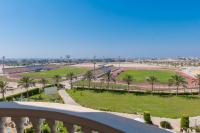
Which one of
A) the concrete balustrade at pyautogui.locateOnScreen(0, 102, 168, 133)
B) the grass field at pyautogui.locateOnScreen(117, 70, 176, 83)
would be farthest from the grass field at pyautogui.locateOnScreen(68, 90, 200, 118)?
the concrete balustrade at pyautogui.locateOnScreen(0, 102, 168, 133)

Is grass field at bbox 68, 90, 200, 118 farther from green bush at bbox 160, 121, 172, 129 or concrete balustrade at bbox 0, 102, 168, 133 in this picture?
concrete balustrade at bbox 0, 102, 168, 133

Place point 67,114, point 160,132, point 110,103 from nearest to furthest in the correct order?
point 160,132, point 67,114, point 110,103

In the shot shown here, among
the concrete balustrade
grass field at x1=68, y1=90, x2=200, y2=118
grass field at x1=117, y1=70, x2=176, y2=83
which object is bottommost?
grass field at x1=68, y1=90, x2=200, y2=118

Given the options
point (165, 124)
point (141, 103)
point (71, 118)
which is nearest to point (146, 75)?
point (141, 103)

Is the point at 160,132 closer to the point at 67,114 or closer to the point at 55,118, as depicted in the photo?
the point at 67,114

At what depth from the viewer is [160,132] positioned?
19.3ft

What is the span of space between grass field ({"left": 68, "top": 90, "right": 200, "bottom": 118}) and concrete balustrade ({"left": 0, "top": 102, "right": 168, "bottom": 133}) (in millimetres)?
33400

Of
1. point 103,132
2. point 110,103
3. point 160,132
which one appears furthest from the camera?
point 110,103

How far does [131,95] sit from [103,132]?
52201 millimetres

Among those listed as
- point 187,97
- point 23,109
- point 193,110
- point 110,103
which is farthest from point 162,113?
point 23,109

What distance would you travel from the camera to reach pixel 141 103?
1927 inches

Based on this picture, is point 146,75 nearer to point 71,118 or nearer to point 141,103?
point 141,103

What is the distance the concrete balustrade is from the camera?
20.4 feet

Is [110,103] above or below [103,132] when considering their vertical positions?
below
